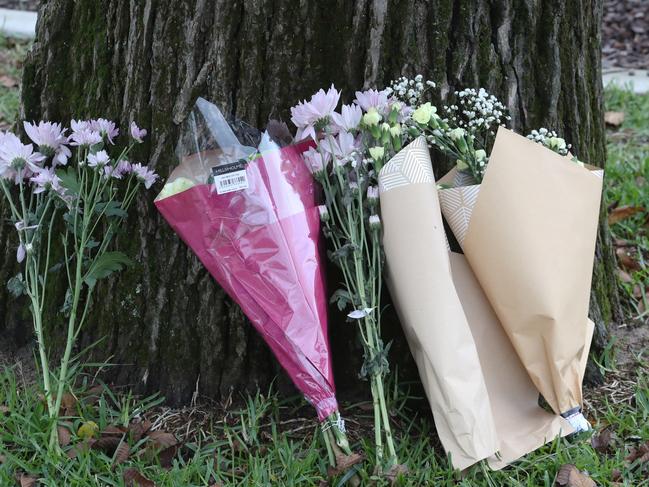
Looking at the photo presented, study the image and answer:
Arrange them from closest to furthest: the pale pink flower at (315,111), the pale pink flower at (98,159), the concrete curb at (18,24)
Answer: the pale pink flower at (315,111), the pale pink flower at (98,159), the concrete curb at (18,24)

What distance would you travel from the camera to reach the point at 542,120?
2537 millimetres

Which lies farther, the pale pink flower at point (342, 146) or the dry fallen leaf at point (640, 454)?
the dry fallen leaf at point (640, 454)

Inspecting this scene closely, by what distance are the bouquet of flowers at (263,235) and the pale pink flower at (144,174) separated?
0.39 feet

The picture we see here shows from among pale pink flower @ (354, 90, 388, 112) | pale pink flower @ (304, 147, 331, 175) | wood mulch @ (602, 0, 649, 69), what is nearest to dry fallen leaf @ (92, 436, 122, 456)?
pale pink flower @ (304, 147, 331, 175)

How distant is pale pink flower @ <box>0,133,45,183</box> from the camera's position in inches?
90.0

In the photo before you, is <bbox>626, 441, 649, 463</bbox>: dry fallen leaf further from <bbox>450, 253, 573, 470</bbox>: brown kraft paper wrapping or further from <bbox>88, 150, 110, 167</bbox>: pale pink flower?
<bbox>88, 150, 110, 167</bbox>: pale pink flower

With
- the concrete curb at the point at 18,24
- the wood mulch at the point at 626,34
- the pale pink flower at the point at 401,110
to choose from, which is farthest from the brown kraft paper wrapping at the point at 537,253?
the wood mulch at the point at 626,34

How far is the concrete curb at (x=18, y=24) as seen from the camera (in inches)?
222

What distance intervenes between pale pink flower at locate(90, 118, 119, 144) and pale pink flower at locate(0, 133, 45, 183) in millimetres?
163

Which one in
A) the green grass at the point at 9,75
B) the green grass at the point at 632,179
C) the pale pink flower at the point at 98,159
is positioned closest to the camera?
the pale pink flower at the point at 98,159

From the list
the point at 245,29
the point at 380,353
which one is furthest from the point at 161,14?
the point at 380,353

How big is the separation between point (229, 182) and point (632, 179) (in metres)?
2.33

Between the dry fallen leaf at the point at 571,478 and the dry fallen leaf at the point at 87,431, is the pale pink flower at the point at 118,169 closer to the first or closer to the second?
the dry fallen leaf at the point at 87,431

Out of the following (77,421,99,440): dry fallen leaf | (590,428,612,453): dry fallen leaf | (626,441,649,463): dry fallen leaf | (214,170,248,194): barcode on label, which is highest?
(214,170,248,194): barcode on label
